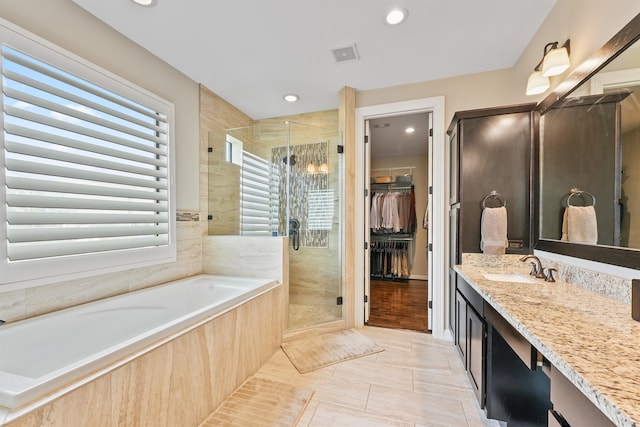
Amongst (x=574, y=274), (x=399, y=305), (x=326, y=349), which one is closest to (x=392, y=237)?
(x=399, y=305)

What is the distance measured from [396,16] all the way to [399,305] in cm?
322

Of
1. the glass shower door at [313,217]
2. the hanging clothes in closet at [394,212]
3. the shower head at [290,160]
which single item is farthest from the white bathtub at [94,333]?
the hanging clothes in closet at [394,212]

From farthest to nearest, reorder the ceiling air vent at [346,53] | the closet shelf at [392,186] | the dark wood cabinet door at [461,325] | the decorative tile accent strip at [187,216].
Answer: the closet shelf at [392,186] < the decorative tile accent strip at [187,216] < the ceiling air vent at [346,53] < the dark wood cabinet door at [461,325]

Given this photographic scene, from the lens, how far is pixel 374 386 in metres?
1.85

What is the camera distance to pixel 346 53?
220cm

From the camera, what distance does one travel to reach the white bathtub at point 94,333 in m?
0.94

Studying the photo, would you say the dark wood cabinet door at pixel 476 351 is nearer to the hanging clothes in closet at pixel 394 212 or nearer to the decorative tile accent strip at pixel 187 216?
the decorative tile accent strip at pixel 187 216

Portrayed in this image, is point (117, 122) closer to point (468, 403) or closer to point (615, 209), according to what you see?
point (615, 209)

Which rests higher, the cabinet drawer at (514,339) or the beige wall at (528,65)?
the beige wall at (528,65)

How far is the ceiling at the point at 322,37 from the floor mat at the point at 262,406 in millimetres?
2583

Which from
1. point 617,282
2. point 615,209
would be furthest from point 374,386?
point 615,209

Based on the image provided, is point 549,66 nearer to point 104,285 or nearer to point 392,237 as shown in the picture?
point 104,285

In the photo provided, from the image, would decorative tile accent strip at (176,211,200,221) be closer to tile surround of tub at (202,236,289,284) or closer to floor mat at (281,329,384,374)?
tile surround of tub at (202,236,289,284)

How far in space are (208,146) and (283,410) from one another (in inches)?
98.3
